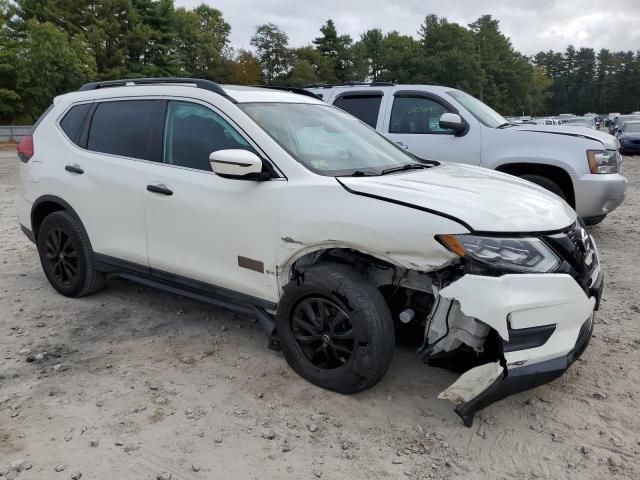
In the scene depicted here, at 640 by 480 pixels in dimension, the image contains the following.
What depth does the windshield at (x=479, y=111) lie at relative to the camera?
6875 mm

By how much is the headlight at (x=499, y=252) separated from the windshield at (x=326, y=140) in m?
0.89

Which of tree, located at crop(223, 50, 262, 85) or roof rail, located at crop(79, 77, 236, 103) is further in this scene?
tree, located at crop(223, 50, 262, 85)

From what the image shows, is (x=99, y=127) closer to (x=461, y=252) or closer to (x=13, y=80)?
(x=461, y=252)

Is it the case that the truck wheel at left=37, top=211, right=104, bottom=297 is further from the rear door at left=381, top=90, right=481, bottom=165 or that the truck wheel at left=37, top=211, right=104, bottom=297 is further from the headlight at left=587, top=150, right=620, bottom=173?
the headlight at left=587, top=150, right=620, bottom=173

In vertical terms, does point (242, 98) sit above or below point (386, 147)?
above

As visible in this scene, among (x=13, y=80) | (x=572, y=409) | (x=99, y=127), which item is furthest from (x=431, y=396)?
(x=13, y=80)

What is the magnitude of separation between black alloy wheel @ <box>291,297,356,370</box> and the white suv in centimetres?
1

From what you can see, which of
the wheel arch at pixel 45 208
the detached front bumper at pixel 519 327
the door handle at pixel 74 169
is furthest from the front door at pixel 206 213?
the detached front bumper at pixel 519 327

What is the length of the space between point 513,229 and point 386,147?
1.58 meters

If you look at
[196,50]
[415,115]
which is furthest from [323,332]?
[196,50]

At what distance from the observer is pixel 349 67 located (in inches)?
2707

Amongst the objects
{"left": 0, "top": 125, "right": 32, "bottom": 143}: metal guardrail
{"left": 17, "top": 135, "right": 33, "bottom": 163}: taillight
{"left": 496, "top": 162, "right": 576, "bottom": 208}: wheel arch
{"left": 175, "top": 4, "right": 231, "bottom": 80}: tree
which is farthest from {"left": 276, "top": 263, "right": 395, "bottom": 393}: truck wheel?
{"left": 175, "top": 4, "right": 231, "bottom": 80}: tree

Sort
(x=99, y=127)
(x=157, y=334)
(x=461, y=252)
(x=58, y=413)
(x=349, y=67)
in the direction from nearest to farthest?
(x=461, y=252), (x=58, y=413), (x=157, y=334), (x=99, y=127), (x=349, y=67)

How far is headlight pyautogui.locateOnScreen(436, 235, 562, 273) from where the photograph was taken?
2549mm
